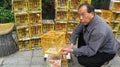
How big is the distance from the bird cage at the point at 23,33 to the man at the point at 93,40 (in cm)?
126

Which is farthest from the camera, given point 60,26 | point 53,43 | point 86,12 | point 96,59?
point 60,26

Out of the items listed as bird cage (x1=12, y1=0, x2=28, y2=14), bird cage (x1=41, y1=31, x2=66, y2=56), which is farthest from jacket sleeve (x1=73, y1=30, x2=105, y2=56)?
bird cage (x1=12, y1=0, x2=28, y2=14)

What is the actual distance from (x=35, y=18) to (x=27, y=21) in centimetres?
17

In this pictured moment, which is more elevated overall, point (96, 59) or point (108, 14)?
point (108, 14)

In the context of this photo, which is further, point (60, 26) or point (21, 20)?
point (60, 26)

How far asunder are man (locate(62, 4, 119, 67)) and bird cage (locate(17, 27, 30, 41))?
1.26 m

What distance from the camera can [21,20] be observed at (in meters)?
4.36

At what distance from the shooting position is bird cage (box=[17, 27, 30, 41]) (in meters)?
4.40

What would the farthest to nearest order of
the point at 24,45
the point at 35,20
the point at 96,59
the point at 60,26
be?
the point at 60,26, the point at 24,45, the point at 35,20, the point at 96,59

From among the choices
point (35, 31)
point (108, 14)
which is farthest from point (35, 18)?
point (108, 14)

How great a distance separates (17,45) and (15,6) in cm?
83

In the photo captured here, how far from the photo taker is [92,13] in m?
3.17

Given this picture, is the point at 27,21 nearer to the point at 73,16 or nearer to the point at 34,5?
the point at 34,5

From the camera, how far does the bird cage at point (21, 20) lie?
14.1 feet
